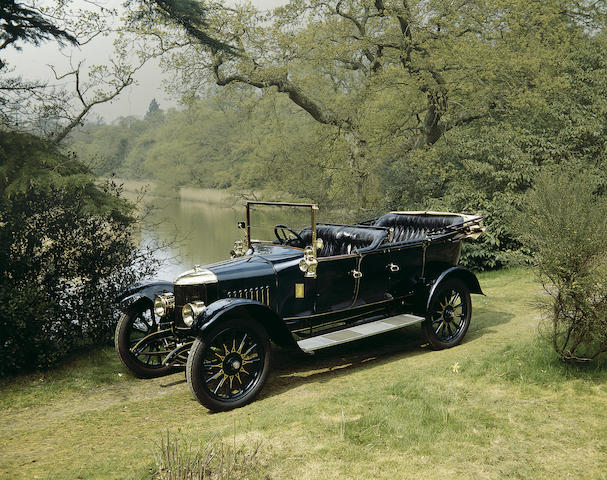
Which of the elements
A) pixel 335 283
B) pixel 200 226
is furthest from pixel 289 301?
pixel 200 226

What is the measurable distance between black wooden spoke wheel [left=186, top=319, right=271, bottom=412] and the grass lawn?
0.17 metres

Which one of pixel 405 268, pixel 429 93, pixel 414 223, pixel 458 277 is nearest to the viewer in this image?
pixel 405 268

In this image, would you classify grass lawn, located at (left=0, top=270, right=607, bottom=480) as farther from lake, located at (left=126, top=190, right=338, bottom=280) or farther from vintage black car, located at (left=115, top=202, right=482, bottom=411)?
lake, located at (left=126, top=190, right=338, bottom=280)

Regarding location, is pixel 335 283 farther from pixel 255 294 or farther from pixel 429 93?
pixel 429 93

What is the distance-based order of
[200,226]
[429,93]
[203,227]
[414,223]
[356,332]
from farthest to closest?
[200,226]
[203,227]
[429,93]
[414,223]
[356,332]

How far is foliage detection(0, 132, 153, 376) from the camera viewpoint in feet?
18.6

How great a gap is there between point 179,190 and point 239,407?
3490 cm

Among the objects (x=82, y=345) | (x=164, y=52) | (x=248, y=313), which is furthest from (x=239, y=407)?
(x=164, y=52)

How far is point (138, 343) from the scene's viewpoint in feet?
17.7

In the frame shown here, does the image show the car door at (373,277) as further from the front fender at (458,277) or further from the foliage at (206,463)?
the foliage at (206,463)

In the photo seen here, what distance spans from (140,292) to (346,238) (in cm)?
248

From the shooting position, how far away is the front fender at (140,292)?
18.9ft

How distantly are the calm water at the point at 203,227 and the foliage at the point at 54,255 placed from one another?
3.04 feet

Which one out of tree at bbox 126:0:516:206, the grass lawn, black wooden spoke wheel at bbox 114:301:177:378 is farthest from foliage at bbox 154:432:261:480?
tree at bbox 126:0:516:206
